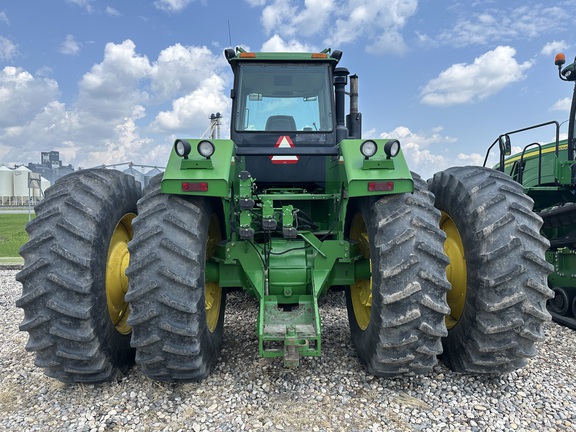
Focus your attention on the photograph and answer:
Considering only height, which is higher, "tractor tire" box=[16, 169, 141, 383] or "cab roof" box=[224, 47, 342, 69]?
"cab roof" box=[224, 47, 342, 69]

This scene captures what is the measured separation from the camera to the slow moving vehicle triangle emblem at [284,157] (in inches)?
170

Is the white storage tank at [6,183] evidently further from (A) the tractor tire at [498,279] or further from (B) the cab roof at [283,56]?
(A) the tractor tire at [498,279]

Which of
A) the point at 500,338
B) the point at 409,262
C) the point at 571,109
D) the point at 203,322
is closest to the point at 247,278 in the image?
the point at 203,322

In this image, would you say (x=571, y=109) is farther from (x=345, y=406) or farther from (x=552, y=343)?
(x=345, y=406)

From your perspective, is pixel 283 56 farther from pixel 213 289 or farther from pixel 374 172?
pixel 213 289

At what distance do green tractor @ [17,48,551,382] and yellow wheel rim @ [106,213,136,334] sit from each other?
14mm

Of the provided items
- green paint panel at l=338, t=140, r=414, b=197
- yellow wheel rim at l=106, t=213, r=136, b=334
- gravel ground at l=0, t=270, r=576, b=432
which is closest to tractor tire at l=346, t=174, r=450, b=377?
green paint panel at l=338, t=140, r=414, b=197

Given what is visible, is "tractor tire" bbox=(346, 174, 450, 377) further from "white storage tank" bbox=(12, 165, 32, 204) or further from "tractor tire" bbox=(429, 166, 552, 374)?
"white storage tank" bbox=(12, 165, 32, 204)

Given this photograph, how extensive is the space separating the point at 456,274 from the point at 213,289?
218 centimetres

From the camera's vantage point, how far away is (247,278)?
12.0ft

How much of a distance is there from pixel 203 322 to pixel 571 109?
531cm

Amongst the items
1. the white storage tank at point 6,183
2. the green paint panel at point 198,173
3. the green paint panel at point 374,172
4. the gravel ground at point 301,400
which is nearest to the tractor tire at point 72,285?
the gravel ground at point 301,400

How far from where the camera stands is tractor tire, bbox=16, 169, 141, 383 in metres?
3.07

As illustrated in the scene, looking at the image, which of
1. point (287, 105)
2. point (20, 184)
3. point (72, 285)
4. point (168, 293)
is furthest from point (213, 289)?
point (20, 184)
